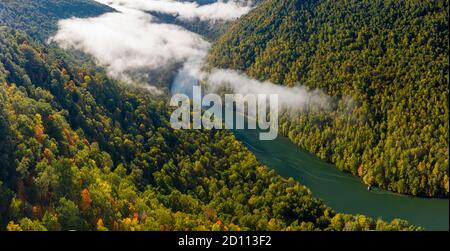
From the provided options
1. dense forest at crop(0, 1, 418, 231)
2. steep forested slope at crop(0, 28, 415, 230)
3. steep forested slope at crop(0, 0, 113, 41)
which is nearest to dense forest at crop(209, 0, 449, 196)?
dense forest at crop(0, 1, 418, 231)

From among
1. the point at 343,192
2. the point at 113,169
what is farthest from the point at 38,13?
the point at 343,192

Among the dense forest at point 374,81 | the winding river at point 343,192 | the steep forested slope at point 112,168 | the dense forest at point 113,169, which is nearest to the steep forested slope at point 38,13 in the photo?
the steep forested slope at point 112,168

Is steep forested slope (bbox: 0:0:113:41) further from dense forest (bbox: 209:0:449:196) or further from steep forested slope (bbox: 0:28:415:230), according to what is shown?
dense forest (bbox: 209:0:449:196)

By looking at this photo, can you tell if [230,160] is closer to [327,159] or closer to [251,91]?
[327,159]

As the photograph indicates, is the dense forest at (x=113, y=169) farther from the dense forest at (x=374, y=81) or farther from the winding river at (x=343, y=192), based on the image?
the dense forest at (x=374, y=81)

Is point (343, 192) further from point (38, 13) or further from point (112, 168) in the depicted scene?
point (38, 13)

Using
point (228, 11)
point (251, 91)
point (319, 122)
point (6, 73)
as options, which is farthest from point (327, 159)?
point (228, 11)

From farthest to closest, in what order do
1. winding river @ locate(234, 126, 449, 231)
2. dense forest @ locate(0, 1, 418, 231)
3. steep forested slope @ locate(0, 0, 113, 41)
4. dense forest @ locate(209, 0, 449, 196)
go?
steep forested slope @ locate(0, 0, 113, 41) → dense forest @ locate(209, 0, 449, 196) → winding river @ locate(234, 126, 449, 231) → dense forest @ locate(0, 1, 418, 231)
